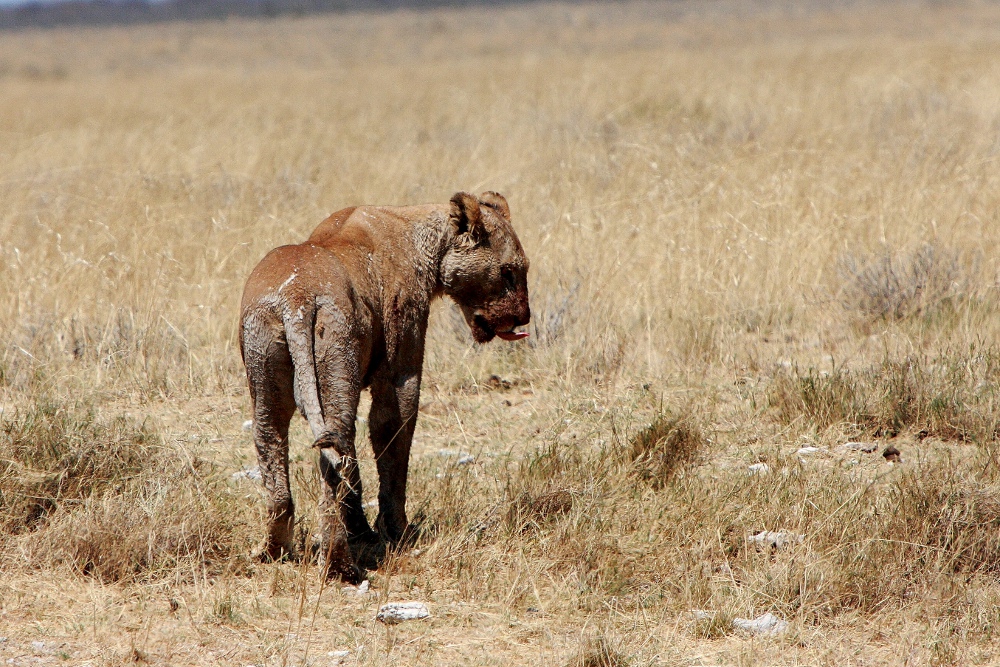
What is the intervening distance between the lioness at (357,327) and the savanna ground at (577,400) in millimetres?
320

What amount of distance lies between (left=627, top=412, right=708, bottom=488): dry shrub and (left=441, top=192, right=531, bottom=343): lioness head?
3.09 feet

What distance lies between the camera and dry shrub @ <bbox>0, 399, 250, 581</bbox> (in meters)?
4.27

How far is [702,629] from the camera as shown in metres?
3.85

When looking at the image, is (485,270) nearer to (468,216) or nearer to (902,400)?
(468,216)

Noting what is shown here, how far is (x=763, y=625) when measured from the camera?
3869mm

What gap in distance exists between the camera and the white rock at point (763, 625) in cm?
384

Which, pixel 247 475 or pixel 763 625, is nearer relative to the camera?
pixel 763 625

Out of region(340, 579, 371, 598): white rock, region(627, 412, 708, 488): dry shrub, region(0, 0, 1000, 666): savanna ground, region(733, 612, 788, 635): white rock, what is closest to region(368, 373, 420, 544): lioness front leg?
region(0, 0, 1000, 666): savanna ground

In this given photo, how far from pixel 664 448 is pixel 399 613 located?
1818mm

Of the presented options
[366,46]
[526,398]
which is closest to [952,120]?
[526,398]

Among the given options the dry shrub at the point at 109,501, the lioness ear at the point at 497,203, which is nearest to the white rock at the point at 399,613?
the dry shrub at the point at 109,501

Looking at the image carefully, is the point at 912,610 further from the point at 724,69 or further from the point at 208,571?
the point at 724,69

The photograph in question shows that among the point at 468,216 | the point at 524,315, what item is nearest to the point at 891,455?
the point at 524,315

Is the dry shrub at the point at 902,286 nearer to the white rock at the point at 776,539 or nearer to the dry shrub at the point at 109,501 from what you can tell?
the white rock at the point at 776,539
